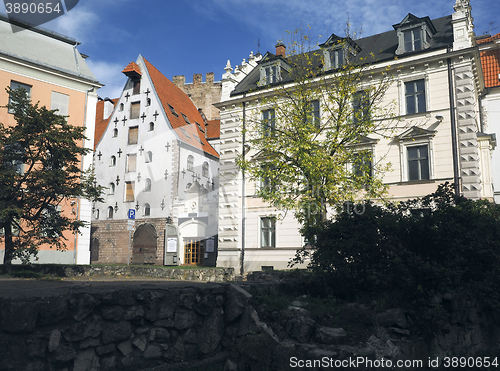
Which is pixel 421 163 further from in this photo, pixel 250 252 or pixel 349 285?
pixel 349 285

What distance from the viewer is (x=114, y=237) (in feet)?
118

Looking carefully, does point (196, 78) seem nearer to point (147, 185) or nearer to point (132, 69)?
point (132, 69)

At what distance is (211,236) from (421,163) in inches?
697

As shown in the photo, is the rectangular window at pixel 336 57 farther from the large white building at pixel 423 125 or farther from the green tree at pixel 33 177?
the green tree at pixel 33 177

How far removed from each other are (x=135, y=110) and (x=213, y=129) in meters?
10.4

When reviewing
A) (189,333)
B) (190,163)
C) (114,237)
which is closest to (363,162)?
(189,333)

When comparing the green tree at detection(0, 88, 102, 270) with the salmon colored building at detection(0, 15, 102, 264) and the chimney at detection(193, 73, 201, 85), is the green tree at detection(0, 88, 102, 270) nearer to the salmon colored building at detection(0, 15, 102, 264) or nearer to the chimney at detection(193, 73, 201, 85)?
the salmon colored building at detection(0, 15, 102, 264)

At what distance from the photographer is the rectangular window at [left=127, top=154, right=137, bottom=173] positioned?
36.6 meters

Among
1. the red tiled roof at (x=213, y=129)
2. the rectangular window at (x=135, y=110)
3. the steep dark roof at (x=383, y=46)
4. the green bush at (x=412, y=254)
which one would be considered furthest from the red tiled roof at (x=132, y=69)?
the green bush at (x=412, y=254)

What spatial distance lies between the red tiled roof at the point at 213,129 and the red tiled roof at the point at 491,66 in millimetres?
24746

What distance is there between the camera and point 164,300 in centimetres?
753

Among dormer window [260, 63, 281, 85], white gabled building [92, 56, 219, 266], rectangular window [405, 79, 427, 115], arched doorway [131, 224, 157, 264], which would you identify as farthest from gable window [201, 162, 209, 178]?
rectangular window [405, 79, 427, 115]

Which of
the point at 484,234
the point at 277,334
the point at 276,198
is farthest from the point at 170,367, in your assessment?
the point at 276,198

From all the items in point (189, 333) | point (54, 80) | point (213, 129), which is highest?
point (213, 129)
